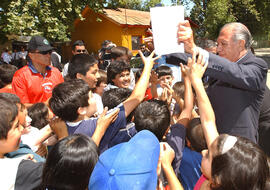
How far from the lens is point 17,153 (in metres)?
1.69

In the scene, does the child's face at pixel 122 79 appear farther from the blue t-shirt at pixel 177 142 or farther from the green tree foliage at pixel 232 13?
the green tree foliage at pixel 232 13

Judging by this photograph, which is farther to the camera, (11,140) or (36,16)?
(36,16)

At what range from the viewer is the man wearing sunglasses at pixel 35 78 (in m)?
2.93

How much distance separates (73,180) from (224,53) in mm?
1603

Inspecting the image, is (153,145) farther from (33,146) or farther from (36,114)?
(36,114)

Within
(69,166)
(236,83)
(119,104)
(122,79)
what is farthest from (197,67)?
(122,79)

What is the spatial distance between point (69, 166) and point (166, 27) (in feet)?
3.67

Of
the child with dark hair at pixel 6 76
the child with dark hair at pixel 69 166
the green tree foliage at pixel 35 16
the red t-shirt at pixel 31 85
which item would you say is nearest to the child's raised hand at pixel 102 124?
the child with dark hair at pixel 69 166

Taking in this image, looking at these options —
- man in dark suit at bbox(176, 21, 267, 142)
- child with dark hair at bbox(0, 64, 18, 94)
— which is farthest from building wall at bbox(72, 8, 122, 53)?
man in dark suit at bbox(176, 21, 267, 142)

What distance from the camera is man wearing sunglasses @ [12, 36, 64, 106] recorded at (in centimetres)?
293

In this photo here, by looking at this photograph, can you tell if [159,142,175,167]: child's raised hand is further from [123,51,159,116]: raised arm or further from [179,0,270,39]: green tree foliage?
[179,0,270,39]: green tree foliage

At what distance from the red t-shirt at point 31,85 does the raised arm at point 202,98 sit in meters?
2.23

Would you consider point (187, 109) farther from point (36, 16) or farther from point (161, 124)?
point (36, 16)

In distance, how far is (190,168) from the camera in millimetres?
1790
